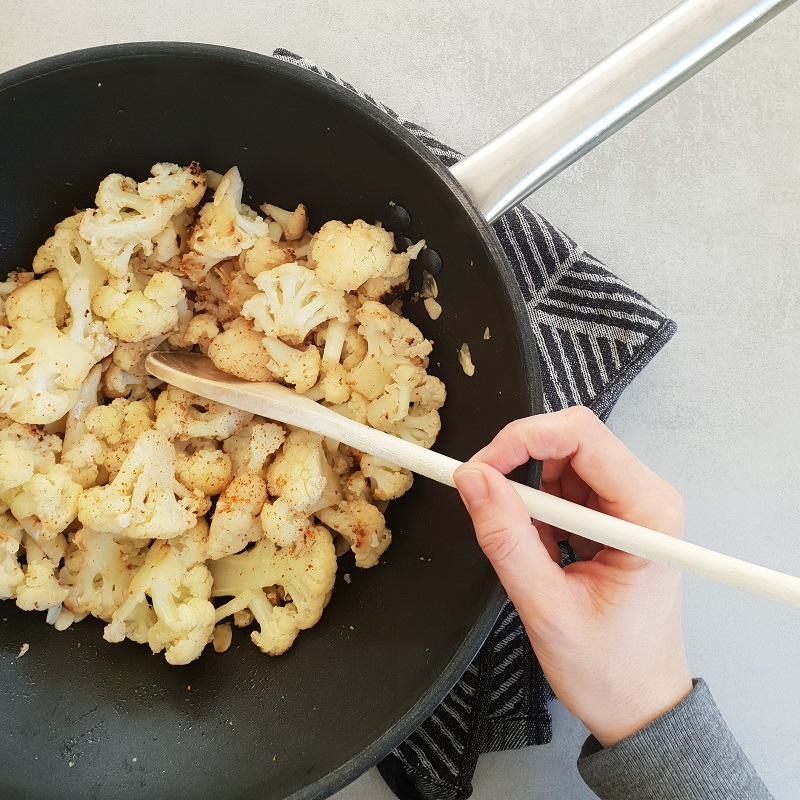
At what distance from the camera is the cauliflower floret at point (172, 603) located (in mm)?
969

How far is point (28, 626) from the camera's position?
39.6 inches

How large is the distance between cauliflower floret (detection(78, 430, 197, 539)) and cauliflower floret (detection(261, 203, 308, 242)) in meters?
0.34

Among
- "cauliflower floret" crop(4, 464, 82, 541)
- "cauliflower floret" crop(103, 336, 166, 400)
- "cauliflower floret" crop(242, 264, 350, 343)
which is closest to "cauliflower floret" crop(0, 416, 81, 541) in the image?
"cauliflower floret" crop(4, 464, 82, 541)

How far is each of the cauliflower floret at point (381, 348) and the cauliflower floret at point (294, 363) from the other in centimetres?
6

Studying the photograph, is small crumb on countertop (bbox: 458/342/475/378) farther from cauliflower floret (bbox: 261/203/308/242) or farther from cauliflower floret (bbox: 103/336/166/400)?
cauliflower floret (bbox: 103/336/166/400)

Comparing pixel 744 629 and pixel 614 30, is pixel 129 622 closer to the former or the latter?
pixel 744 629

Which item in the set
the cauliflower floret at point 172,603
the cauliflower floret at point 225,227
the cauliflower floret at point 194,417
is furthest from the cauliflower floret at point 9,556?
the cauliflower floret at point 225,227

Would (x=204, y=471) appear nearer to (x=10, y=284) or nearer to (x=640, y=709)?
(x=10, y=284)

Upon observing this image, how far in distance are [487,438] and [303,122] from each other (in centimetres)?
47

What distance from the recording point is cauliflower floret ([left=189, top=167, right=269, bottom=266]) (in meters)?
1.00

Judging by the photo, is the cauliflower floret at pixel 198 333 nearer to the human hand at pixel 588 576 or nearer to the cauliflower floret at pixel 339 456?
the cauliflower floret at pixel 339 456

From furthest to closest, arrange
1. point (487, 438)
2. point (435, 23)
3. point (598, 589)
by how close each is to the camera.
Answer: point (435, 23) → point (487, 438) → point (598, 589)

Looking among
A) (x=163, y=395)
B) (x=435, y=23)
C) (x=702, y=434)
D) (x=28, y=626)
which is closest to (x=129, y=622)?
(x=28, y=626)

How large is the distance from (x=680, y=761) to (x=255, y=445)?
675 millimetres
